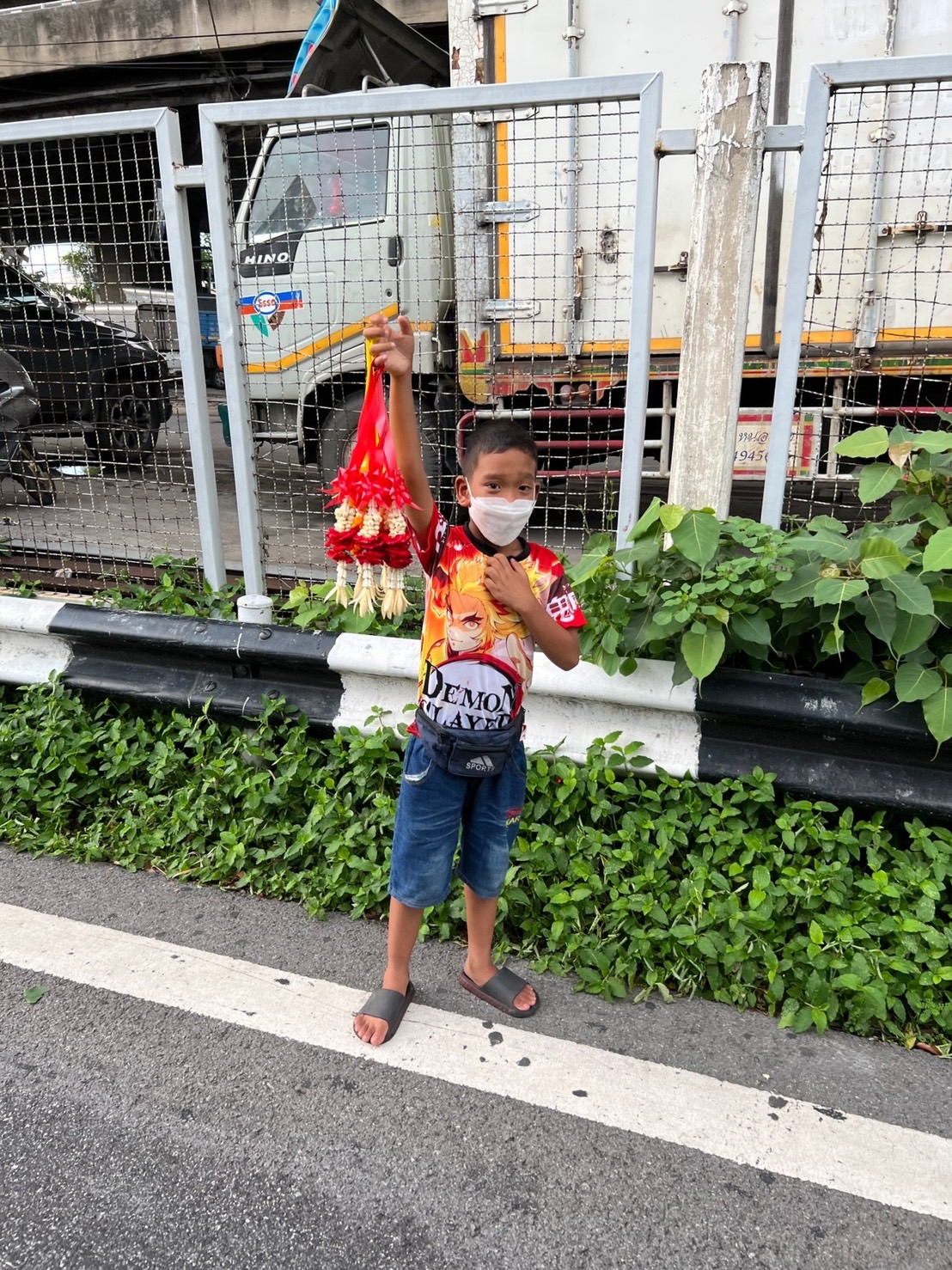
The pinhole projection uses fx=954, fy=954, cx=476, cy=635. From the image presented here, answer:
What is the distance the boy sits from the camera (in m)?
2.02

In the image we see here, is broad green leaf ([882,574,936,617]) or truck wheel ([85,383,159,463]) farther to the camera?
truck wheel ([85,383,159,463])

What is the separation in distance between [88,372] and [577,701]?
3404mm

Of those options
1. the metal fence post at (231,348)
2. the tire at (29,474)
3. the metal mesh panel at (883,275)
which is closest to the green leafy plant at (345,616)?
the metal fence post at (231,348)

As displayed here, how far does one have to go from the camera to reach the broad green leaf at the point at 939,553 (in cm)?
232

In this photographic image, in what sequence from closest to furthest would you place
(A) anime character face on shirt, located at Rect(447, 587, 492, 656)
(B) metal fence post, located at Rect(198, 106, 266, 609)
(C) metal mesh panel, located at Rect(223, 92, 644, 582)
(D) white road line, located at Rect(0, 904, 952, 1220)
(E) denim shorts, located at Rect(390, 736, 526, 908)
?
(D) white road line, located at Rect(0, 904, 952, 1220)
(A) anime character face on shirt, located at Rect(447, 587, 492, 656)
(E) denim shorts, located at Rect(390, 736, 526, 908)
(B) metal fence post, located at Rect(198, 106, 266, 609)
(C) metal mesh panel, located at Rect(223, 92, 644, 582)

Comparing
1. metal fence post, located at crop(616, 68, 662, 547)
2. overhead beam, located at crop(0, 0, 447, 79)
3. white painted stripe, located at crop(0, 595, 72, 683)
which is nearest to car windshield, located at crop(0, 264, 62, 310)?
white painted stripe, located at crop(0, 595, 72, 683)

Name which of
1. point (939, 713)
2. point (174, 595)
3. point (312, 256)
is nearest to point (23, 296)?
point (312, 256)

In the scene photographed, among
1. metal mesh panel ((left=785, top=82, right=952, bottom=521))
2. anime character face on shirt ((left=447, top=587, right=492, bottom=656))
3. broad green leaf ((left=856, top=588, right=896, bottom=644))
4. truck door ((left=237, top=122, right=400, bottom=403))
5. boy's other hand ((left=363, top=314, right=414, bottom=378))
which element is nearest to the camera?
boy's other hand ((left=363, top=314, right=414, bottom=378))

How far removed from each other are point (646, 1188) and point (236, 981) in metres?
1.10

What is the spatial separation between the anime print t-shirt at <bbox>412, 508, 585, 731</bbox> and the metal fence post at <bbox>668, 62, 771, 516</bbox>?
3.12ft

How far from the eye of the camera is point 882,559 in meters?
2.42

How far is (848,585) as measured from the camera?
2.44 metres

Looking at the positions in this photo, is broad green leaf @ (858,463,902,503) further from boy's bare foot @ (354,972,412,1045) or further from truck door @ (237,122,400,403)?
truck door @ (237,122,400,403)

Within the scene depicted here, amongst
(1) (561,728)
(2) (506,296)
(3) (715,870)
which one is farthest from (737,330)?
(2) (506,296)
